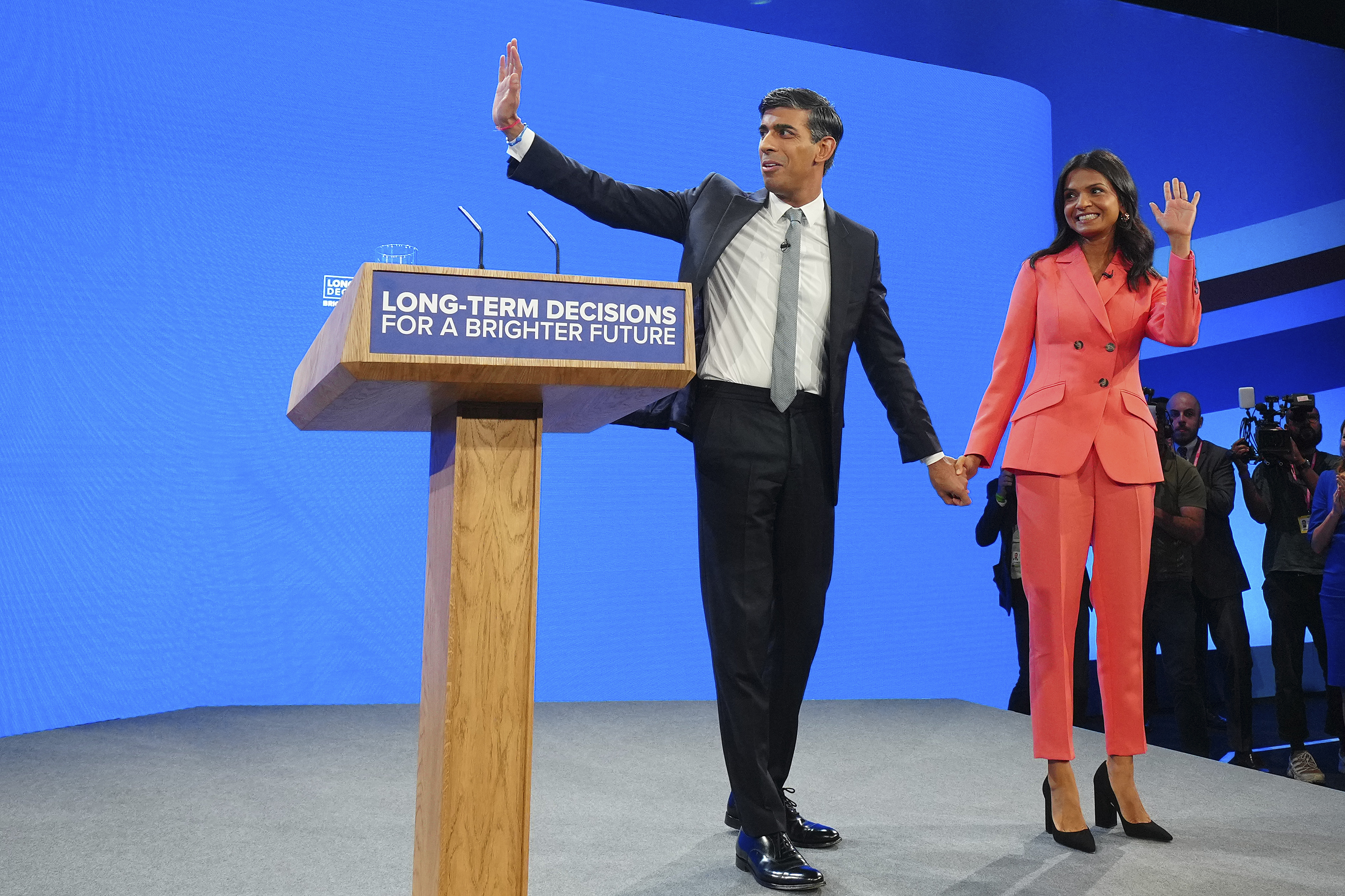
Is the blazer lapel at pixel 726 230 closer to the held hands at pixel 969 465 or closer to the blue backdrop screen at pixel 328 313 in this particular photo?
the held hands at pixel 969 465

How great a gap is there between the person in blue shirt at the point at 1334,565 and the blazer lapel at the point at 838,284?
2295 millimetres

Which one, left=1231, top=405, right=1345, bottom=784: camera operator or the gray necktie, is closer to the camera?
the gray necktie

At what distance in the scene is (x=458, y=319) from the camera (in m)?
1.15

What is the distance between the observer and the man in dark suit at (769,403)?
1986mm

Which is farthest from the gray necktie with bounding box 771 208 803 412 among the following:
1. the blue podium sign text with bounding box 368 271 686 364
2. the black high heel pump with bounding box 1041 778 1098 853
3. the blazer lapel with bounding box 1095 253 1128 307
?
the black high heel pump with bounding box 1041 778 1098 853

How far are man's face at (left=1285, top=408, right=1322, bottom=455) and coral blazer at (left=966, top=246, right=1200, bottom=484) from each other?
2304mm

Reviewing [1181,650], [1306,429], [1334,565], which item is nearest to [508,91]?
[1181,650]

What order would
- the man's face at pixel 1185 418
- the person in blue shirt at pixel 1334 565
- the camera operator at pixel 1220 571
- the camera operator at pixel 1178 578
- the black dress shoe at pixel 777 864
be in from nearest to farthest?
1. the black dress shoe at pixel 777 864
2. the person in blue shirt at pixel 1334 565
3. the camera operator at pixel 1178 578
4. the camera operator at pixel 1220 571
5. the man's face at pixel 1185 418

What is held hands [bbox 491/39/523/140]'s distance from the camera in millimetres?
1743

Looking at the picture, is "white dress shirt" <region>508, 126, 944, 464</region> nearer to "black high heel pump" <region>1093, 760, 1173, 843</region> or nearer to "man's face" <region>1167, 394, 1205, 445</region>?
"black high heel pump" <region>1093, 760, 1173, 843</region>

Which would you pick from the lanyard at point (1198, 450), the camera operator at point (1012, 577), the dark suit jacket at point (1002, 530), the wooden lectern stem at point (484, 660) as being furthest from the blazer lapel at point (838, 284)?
the lanyard at point (1198, 450)

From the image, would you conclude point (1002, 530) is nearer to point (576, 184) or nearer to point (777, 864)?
point (777, 864)

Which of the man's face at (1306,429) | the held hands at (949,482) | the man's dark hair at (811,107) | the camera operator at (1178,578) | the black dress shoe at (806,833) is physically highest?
the man's dark hair at (811,107)

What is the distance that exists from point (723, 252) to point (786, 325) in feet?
0.66
